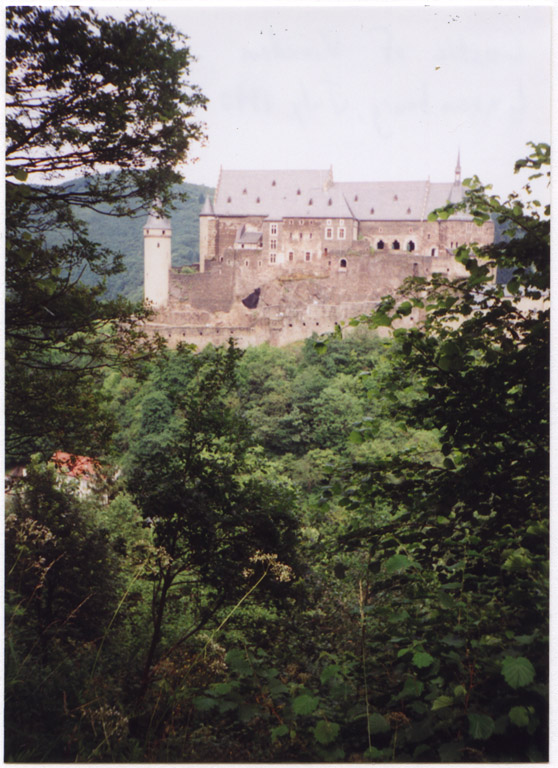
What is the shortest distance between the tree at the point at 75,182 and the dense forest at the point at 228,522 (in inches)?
0.5

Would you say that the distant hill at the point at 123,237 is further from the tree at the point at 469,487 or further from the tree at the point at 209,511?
the tree at the point at 469,487

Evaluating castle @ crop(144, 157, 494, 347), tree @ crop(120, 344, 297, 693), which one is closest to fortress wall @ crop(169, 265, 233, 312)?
castle @ crop(144, 157, 494, 347)

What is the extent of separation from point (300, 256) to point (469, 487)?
2647cm

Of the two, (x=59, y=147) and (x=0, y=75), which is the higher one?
(x=0, y=75)

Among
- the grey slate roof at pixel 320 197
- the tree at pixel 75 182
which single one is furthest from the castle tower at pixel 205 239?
the tree at pixel 75 182

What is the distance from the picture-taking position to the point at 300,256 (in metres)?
28.7

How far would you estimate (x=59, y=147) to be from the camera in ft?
11.6

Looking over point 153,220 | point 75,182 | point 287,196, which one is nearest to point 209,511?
point 75,182

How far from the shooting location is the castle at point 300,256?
22781mm

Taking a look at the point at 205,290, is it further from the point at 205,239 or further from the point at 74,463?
the point at 74,463

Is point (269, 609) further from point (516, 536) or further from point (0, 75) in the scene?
point (0, 75)

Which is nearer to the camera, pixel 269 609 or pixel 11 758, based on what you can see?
pixel 11 758

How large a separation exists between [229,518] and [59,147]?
2.01m

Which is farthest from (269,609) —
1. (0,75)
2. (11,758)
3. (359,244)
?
(359,244)
